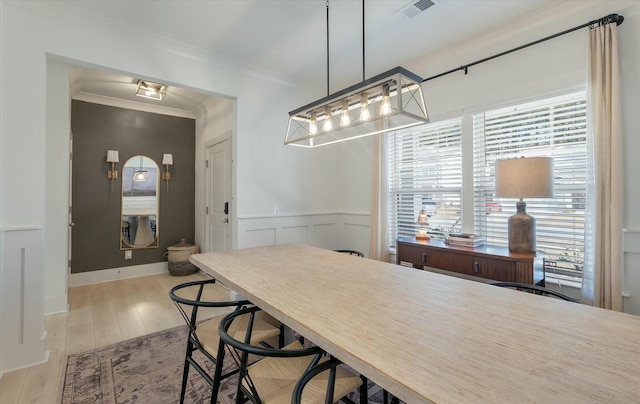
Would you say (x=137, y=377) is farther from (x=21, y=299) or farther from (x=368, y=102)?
(x=368, y=102)

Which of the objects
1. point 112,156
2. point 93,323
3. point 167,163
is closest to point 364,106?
point 93,323

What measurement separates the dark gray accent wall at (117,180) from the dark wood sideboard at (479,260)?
3.88m

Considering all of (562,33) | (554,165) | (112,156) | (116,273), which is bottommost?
(116,273)

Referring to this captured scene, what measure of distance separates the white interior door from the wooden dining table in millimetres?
2526

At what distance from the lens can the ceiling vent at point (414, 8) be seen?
2.27m

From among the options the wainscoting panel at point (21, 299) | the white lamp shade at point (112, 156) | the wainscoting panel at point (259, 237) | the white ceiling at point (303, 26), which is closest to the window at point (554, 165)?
the white ceiling at point (303, 26)

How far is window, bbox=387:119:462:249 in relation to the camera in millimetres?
3020

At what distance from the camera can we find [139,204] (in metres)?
4.66

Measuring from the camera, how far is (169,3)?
2293 millimetres

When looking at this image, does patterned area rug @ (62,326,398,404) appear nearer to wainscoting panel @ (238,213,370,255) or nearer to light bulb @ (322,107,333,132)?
wainscoting panel @ (238,213,370,255)

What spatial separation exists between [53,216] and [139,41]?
7.05 feet

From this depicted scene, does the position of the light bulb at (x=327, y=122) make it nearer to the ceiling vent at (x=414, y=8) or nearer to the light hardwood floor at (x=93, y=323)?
the ceiling vent at (x=414, y=8)

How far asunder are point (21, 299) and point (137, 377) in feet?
3.54

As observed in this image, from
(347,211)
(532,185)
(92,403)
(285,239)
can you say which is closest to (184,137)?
(285,239)
